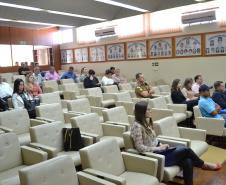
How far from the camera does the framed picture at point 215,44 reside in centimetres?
Result: 717

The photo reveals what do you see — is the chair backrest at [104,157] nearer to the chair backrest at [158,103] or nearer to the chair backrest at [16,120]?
the chair backrest at [16,120]

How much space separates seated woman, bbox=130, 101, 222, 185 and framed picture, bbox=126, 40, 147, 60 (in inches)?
238

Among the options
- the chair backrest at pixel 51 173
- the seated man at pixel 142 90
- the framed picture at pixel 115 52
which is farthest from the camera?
the framed picture at pixel 115 52

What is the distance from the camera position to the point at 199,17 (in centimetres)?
737

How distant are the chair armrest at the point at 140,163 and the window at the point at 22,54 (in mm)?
8440

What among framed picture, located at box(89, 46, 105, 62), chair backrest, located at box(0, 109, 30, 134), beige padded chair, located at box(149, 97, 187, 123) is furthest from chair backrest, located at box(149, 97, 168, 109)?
framed picture, located at box(89, 46, 105, 62)

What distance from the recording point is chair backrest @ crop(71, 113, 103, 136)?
3.53 m

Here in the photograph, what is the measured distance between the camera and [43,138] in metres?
3.09

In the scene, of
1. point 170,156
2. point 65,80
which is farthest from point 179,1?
point 170,156

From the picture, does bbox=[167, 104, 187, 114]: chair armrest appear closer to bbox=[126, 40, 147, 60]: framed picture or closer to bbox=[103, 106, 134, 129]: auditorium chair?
bbox=[103, 106, 134, 129]: auditorium chair

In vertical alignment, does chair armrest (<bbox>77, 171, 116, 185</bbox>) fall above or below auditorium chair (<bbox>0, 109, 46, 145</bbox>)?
below

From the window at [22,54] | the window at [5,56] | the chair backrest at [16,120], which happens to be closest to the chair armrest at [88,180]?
the chair backrest at [16,120]

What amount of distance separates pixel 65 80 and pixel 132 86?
6.73 feet

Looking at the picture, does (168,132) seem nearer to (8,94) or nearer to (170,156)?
(170,156)
